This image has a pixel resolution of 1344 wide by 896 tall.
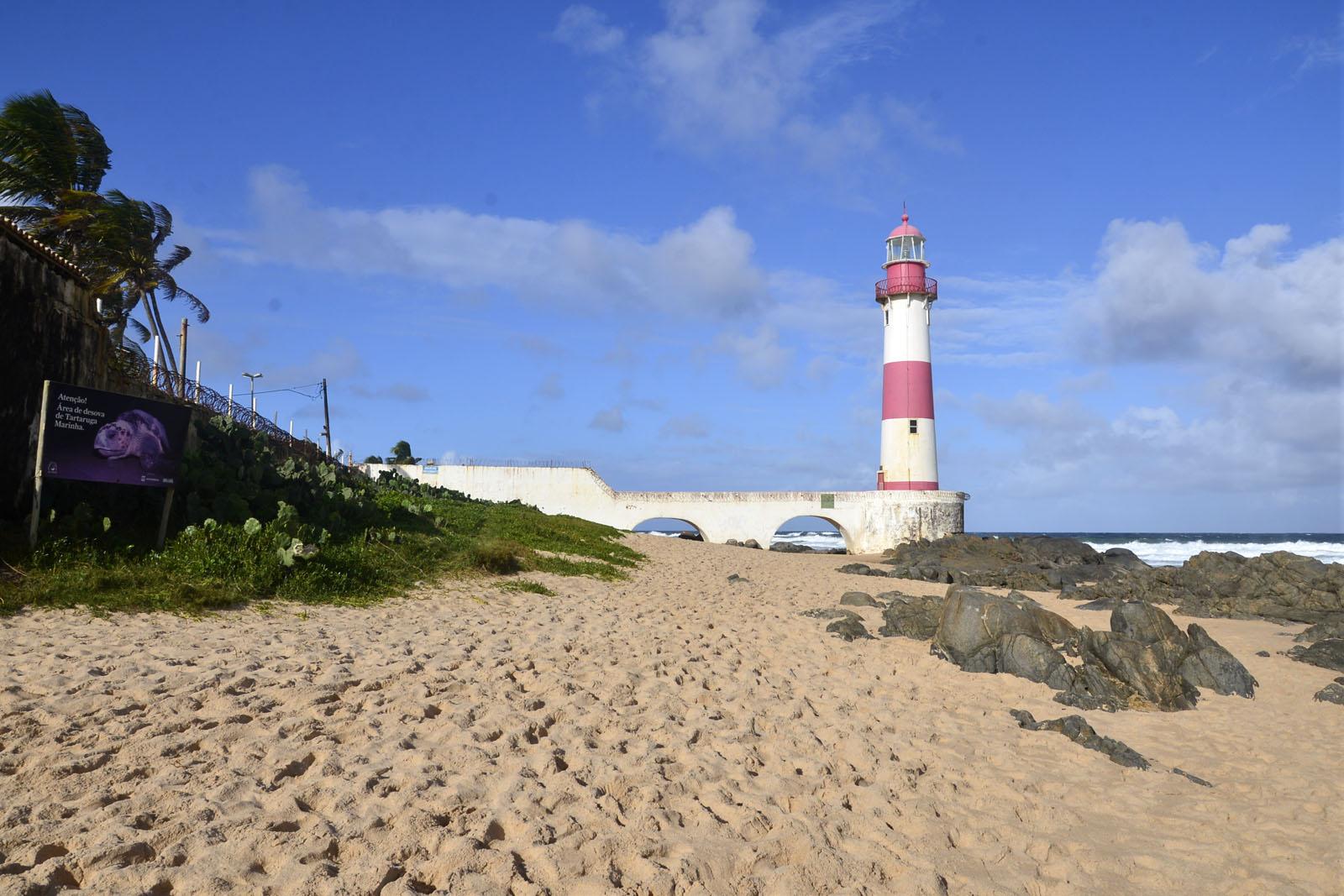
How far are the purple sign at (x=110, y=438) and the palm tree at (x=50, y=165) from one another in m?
14.6

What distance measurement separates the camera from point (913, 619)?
1337 cm

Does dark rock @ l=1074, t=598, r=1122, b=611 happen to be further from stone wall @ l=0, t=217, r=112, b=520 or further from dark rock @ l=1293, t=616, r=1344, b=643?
stone wall @ l=0, t=217, r=112, b=520

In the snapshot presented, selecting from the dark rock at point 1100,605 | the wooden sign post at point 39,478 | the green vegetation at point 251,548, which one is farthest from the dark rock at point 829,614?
the wooden sign post at point 39,478

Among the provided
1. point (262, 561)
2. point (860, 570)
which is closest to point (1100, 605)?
point (860, 570)

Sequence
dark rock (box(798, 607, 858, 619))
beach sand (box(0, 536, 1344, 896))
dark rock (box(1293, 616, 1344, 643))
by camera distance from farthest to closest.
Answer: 1. dark rock (box(1293, 616, 1344, 643))
2. dark rock (box(798, 607, 858, 619))
3. beach sand (box(0, 536, 1344, 896))

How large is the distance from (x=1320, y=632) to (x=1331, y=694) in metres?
5.19

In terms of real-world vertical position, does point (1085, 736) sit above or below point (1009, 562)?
below

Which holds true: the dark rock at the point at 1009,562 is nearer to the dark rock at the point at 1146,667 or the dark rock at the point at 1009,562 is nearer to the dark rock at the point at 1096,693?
the dark rock at the point at 1146,667

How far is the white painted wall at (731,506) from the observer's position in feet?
124

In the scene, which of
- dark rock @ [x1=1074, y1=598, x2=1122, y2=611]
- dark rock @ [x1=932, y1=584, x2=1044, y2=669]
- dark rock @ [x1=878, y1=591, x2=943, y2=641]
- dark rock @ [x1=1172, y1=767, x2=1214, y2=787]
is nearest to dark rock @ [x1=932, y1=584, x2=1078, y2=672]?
dark rock @ [x1=932, y1=584, x2=1044, y2=669]

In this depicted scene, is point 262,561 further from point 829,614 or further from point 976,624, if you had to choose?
point 976,624

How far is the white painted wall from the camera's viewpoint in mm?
37688

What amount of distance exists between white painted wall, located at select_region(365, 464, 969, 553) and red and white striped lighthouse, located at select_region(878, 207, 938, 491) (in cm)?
115

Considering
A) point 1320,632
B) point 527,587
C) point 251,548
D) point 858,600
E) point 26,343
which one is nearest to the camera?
point 26,343
